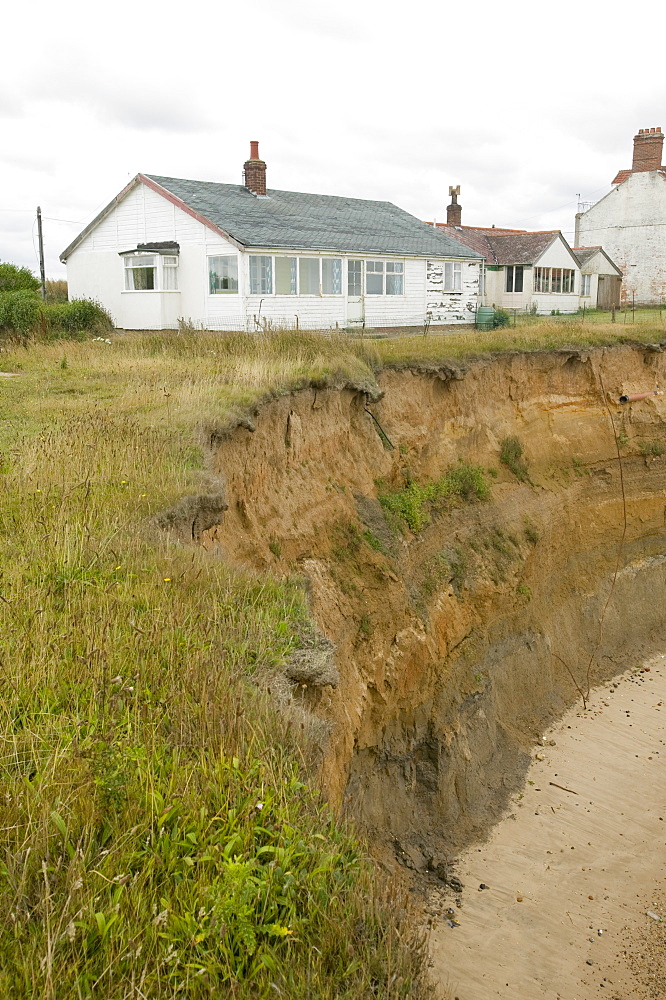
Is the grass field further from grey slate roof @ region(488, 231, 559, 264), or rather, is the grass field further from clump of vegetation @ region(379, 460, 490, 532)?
grey slate roof @ region(488, 231, 559, 264)

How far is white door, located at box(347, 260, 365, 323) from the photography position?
25984 mm

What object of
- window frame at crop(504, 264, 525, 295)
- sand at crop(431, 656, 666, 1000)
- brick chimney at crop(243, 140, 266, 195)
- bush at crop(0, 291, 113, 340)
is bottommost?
sand at crop(431, 656, 666, 1000)

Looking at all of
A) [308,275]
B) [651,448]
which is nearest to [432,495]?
[651,448]

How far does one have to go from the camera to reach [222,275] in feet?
77.1

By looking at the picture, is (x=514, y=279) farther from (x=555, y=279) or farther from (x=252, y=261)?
(x=252, y=261)

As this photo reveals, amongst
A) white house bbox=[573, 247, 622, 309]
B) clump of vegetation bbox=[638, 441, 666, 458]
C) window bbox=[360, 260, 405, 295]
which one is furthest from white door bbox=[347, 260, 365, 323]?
white house bbox=[573, 247, 622, 309]

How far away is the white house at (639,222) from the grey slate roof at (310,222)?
700 inches

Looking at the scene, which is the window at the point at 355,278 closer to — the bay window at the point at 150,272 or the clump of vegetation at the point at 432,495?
the bay window at the point at 150,272

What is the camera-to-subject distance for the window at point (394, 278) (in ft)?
89.2

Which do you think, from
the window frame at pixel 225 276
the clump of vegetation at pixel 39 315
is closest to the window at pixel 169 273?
the window frame at pixel 225 276

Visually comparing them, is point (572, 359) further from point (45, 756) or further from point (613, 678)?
point (45, 756)

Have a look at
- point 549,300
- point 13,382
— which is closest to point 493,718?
point 13,382

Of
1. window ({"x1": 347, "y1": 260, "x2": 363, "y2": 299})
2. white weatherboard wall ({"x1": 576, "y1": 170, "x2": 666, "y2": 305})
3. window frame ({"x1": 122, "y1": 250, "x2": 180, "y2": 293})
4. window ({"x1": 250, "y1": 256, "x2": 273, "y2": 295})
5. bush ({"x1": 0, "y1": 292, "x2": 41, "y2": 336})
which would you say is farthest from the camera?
white weatherboard wall ({"x1": 576, "y1": 170, "x2": 666, "y2": 305})

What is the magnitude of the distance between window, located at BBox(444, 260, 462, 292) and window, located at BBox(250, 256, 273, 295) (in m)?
8.06
